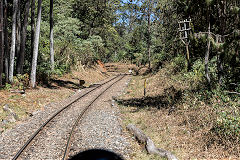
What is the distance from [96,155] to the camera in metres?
6.06

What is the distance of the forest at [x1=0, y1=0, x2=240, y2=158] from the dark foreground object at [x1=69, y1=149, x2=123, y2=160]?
3.26 meters

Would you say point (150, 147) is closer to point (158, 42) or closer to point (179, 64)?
point (179, 64)

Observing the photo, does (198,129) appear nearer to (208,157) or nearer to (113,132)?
(208,157)

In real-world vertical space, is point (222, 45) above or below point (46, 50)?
below

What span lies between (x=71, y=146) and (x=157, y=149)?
9.04 ft

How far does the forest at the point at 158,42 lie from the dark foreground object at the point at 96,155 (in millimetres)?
3263

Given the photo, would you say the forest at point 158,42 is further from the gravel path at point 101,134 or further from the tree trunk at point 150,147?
the gravel path at point 101,134

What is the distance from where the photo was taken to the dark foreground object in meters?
5.87

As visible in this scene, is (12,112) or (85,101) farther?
(85,101)

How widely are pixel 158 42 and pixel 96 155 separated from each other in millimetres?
→ 24167

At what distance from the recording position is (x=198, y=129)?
271 inches

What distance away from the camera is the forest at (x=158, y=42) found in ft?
25.1

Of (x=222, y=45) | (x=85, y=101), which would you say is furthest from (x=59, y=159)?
(x=85, y=101)

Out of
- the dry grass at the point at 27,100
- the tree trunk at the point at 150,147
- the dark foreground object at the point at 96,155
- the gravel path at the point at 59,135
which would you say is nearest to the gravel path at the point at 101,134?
the gravel path at the point at 59,135
